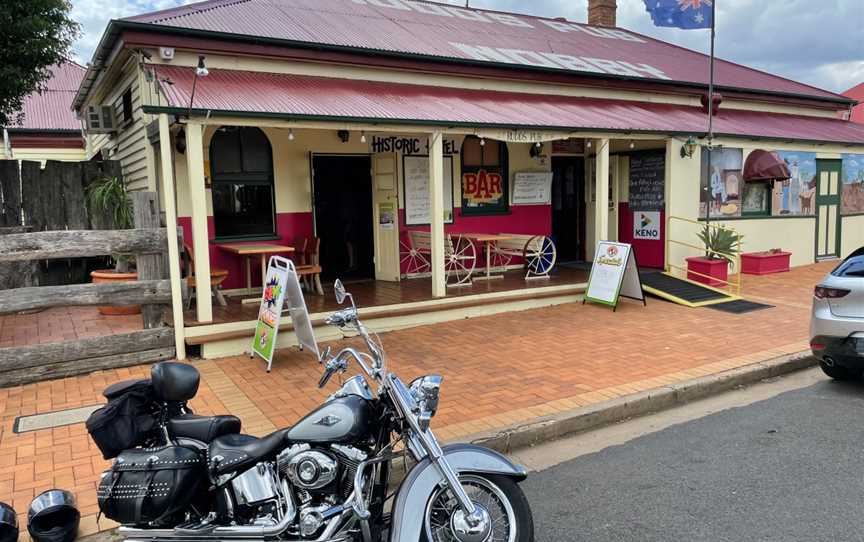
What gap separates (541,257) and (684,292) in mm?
2351

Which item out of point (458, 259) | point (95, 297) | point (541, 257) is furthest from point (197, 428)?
point (541, 257)

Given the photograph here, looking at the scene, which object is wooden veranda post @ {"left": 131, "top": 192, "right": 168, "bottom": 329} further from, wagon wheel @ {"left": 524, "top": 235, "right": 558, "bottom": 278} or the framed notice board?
wagon wheel @ {"left": 524, "top": 235, "right": 558, "bottom": 278}

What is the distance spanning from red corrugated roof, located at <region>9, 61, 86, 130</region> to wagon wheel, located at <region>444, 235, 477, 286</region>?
1534 cm

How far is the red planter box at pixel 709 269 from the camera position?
439 inches

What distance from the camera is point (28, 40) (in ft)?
41.3

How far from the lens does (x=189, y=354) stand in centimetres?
731

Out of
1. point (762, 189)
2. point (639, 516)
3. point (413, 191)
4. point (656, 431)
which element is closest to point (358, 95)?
point (413, 191)

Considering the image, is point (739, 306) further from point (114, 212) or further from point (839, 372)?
point (114, 212)

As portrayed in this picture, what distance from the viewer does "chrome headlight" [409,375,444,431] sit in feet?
9.95

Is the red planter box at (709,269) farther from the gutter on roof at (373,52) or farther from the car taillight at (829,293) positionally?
the car taillight at (829,293)

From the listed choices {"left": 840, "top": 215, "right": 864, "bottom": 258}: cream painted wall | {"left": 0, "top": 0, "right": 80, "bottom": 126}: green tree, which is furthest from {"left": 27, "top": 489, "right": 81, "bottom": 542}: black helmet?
{"left": 840, "top": 215, "right": 864, "bottom": 258}: cream painted wall

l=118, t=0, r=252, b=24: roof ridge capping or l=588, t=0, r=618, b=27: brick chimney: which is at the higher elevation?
l=588, t=0, r=618, b=27: brick chimney

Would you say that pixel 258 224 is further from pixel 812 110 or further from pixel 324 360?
pixel 812 110

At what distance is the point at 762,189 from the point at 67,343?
12740 mm
